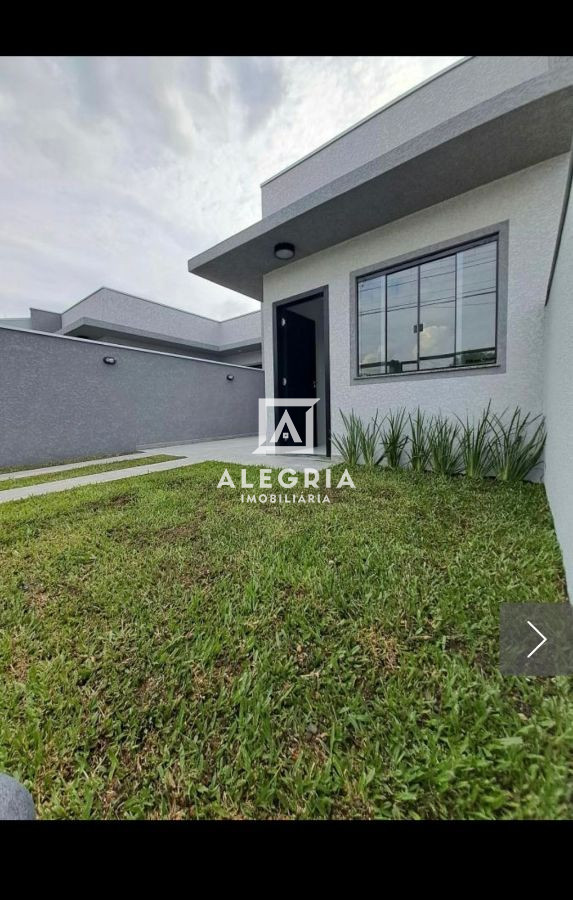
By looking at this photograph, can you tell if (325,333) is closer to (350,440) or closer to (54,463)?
(350,440)

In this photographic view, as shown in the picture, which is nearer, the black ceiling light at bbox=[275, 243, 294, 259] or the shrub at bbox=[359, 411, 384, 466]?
the shrub at bbox=[359, 411, 384, 466]

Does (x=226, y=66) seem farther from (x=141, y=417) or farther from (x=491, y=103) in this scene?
(x=141, y=417)

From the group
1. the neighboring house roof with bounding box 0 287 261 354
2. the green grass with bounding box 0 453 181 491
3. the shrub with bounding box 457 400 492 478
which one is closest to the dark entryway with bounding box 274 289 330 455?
the shrub with bounding box 457 400 492 478

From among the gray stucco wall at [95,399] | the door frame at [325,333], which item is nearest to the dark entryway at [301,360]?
the door frame at [325,333]

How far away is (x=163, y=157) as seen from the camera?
5.06m

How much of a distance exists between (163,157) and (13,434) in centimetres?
535

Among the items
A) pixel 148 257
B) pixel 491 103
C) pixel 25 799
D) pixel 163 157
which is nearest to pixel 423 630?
pixel 25 799

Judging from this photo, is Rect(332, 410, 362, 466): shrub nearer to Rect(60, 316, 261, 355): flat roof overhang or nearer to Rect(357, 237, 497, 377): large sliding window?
Rect(357, 237, 497, 377): large sliding window

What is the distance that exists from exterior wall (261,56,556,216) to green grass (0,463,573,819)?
4823 millimetres

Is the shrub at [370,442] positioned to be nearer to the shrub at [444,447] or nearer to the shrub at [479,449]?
the shrub at [444,447]

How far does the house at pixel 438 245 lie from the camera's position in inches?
133

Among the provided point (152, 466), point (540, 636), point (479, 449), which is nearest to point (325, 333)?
point (479, 449)

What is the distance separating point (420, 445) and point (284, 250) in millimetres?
3824

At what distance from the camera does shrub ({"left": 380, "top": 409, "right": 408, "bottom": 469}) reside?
4840mm
